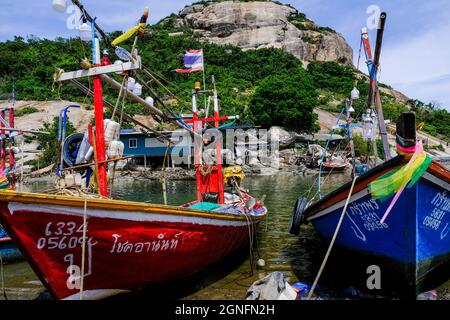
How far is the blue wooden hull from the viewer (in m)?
6.69

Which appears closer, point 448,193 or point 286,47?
point 448,193

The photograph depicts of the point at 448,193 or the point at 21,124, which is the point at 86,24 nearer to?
the point at 448,193

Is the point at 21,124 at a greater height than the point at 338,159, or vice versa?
the point at 21,124

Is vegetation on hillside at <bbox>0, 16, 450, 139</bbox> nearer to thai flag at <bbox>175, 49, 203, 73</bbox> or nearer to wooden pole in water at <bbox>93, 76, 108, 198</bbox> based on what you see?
thai flag at <bbox>175, 49, 203, 73</bbox>

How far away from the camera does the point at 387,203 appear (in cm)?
689

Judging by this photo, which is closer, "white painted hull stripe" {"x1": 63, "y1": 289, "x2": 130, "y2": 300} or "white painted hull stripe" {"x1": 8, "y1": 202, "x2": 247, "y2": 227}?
"white painted hull stripe" {"x1": 8, "y1": 202, "x2": 247, "y2": 227}

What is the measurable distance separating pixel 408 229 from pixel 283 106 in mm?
44767

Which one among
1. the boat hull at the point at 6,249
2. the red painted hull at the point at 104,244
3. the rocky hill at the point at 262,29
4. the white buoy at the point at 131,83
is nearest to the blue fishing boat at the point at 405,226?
the red painted hull at the point at 104,244

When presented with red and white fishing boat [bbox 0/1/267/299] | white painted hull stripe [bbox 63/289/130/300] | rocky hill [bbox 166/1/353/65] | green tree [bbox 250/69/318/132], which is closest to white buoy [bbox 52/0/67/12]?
red and white fishing boat [bbox 0/1/267/299]

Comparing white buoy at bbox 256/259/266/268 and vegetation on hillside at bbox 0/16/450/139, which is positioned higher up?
vegetation on hillside at bbox 0/16/450/139

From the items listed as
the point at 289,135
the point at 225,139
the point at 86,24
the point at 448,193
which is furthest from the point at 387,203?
the point at 289,135

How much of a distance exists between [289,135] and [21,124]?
3774 cm

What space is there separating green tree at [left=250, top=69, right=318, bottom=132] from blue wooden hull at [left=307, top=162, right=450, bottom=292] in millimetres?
43402

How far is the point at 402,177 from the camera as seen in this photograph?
6.30 metres
